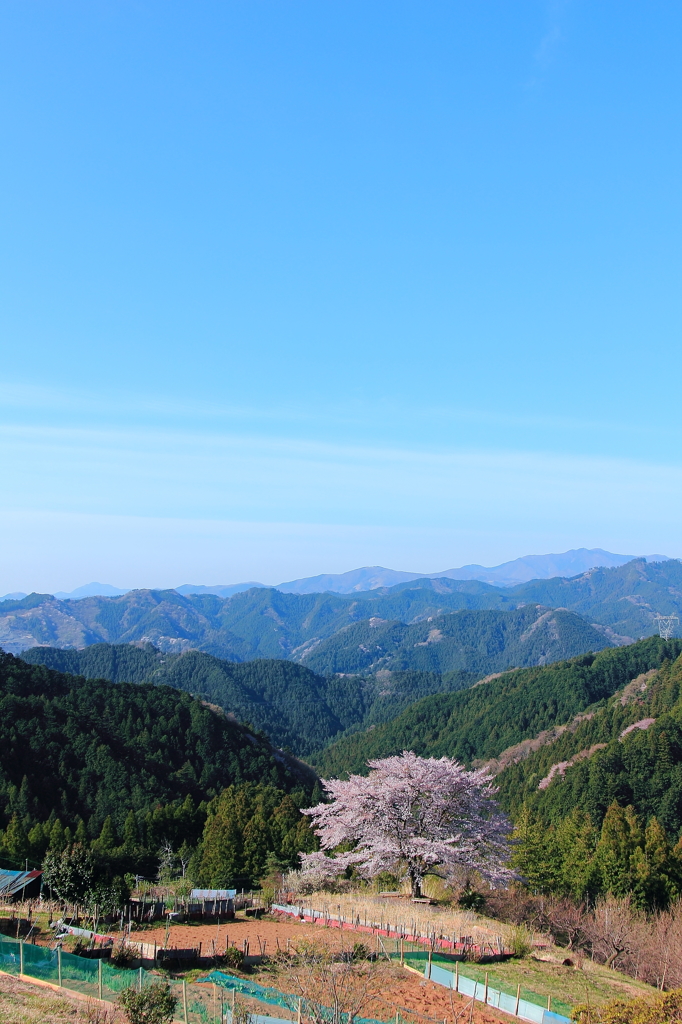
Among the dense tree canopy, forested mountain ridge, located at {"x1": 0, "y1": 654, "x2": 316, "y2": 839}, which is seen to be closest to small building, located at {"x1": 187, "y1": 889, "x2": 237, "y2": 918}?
the dense tree canopy

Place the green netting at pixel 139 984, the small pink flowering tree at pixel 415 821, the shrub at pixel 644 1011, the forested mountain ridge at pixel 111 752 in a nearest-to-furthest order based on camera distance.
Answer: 1. the shrub at pixel 644 1011
2. the green netting at pixel 139 984
3. the small pink flowering tree at pixel 415 821
4. the forested mountain ridge at pixel 111 752

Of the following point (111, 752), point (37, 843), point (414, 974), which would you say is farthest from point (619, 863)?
point (111, 752)

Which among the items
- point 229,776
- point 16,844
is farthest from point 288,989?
point 229,776

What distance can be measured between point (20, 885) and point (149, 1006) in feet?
69.2

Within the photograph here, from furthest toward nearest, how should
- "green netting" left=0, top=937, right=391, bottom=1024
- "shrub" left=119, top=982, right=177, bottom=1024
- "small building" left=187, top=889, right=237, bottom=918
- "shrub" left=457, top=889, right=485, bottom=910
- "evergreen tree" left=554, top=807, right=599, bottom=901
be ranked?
"evergreen tree" left=554, top=807, right=599, bottom=901, "shrub" left=457, top=889, right=485, bottom=910, "small building" left=187, top=889, right=237, bottom=918, "green netting" left=0, top=937, right=391, bottom=1024, "shrub" left=119, top=982, right=177, bottom=1024

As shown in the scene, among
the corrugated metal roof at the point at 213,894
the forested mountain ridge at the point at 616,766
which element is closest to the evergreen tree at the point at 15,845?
the corrugated metal roof at the point at 213,894

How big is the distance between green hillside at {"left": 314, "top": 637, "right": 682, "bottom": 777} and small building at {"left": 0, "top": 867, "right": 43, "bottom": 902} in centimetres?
12681

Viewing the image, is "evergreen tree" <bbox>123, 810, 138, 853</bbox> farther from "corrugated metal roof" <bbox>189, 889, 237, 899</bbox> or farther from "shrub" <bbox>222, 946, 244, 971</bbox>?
"shrub" <bbox>222, 946, 244, 971</bbox>

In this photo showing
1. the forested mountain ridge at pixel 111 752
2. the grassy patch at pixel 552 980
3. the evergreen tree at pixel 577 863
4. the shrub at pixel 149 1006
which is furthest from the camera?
the forested mountain ridge at pixel 111 752

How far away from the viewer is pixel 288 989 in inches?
798

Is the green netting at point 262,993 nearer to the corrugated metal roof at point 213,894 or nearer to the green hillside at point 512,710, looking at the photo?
the corrugated metal roof at point 213,894

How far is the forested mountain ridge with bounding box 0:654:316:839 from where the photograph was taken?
84312 millimetres

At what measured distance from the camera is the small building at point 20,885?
3231 cm

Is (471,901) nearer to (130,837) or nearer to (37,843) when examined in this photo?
(130,837)
